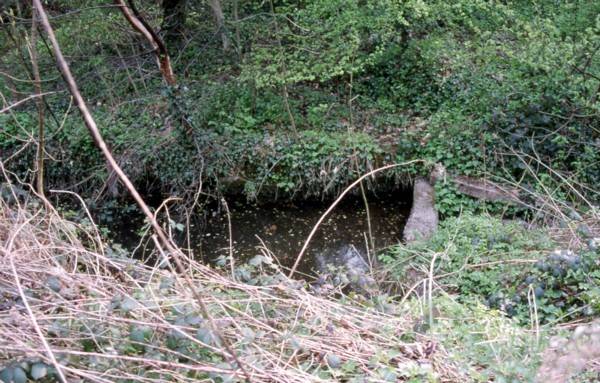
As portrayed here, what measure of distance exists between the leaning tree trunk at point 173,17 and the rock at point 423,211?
171 inches

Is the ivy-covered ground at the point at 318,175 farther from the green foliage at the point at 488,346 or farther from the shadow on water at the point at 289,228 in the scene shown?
the shadow on water at the point at 289,228

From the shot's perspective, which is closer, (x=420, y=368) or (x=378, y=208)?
(x=420, y=368)

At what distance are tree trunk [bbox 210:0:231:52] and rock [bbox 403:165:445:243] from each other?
3.51m

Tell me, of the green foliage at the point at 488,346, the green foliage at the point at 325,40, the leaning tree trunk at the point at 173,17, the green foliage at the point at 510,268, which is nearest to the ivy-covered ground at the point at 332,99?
the green foliage at the point at 325,40

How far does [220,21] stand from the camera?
8.80 meters

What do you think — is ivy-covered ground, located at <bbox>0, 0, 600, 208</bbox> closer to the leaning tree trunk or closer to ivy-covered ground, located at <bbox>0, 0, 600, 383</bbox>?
ivy-covered ground, located at <bbox>0, 0, 600, 383</bbox>

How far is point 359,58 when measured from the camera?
8.19 meters

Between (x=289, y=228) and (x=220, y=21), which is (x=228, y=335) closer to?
(x=289, y=228)

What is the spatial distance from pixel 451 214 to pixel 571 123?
1762mm

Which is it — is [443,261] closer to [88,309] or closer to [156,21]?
[88,309]

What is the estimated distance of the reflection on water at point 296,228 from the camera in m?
6.85

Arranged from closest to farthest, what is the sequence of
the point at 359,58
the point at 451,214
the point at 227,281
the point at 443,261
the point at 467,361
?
the point at 467,361
the point at 227,281
the point at 443,261
the point at 451,214
the point at 359,58

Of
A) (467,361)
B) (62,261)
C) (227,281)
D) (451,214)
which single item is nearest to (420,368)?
(467,361)

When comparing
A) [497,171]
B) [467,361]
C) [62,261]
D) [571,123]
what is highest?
[62,261]
